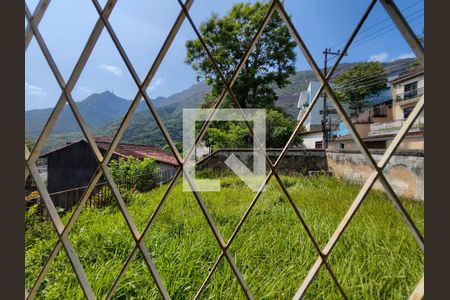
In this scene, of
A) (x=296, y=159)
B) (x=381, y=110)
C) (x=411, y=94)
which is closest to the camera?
(x=296, y=159)

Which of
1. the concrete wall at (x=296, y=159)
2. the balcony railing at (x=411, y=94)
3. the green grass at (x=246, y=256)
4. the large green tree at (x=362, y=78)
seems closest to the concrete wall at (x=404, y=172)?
the balcony railing at (x=411, y=94)

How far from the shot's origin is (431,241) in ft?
1.13

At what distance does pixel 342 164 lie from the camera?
4539 millimetres

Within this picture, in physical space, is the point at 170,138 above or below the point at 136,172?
above

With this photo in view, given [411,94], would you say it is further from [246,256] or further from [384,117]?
[246,256]

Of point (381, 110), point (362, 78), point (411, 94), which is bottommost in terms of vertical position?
point (381, 110)

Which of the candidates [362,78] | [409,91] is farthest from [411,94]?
[409,91]

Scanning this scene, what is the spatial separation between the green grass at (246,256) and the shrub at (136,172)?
1.43 m

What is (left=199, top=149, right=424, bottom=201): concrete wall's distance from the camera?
2676mm

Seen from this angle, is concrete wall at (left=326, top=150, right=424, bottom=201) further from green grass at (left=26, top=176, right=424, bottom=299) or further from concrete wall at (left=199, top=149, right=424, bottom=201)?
green grass at (left=26, top=176, right=424, bottom=299)

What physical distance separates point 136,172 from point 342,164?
4031 mm

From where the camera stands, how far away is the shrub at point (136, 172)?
3.26 meters

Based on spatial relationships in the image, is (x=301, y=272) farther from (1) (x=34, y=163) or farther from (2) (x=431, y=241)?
(1) (x=34, y=163)

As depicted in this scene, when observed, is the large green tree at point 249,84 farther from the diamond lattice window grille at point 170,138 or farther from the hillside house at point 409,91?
the diamond lattice window grille at point 170,138
